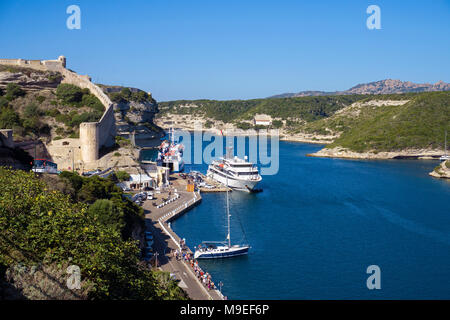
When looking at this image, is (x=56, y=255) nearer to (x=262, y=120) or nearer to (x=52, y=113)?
(x=52, y=113)

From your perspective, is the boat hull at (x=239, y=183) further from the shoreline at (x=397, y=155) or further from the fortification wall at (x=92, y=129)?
the shoreline at (x=397, y=155)

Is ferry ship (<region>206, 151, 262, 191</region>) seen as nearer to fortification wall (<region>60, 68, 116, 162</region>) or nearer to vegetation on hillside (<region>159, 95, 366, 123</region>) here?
fortification wall (<region>60, 68, 116, 162</region>)

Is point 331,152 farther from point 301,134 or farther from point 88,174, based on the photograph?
point 88,174

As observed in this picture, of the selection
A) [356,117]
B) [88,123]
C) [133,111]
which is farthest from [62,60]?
[356,117]

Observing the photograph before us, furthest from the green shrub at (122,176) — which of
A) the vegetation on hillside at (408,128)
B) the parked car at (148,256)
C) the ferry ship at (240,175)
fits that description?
the vegetation on hillside at (408,128)

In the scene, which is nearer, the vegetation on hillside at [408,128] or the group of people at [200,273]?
the group of people at [200,273]
